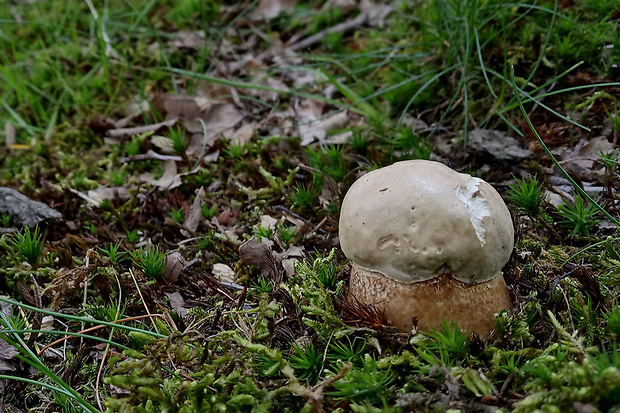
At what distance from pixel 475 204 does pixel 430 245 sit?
0.26m

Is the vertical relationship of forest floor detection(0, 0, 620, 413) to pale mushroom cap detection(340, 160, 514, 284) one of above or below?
below

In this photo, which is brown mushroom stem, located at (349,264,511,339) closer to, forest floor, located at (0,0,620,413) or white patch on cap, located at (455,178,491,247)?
forest floor, located at (0,0,620,413)

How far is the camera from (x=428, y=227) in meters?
1.74

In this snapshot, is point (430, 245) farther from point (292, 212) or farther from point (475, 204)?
point (292, 212)

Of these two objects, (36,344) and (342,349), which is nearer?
(342,349)

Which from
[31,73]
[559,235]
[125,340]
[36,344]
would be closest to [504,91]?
[559,235]

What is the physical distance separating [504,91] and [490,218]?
1.59 m

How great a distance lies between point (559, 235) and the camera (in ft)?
7.66

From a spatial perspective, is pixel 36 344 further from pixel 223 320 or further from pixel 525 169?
pixel 525 169

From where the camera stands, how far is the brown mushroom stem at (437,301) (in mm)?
1810

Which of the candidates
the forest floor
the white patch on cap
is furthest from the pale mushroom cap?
the forest floor

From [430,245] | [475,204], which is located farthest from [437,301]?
[475,204]

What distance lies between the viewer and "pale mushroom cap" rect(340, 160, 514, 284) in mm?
1737

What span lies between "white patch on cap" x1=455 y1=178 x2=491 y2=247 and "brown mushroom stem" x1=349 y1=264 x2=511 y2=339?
8.4 inches
